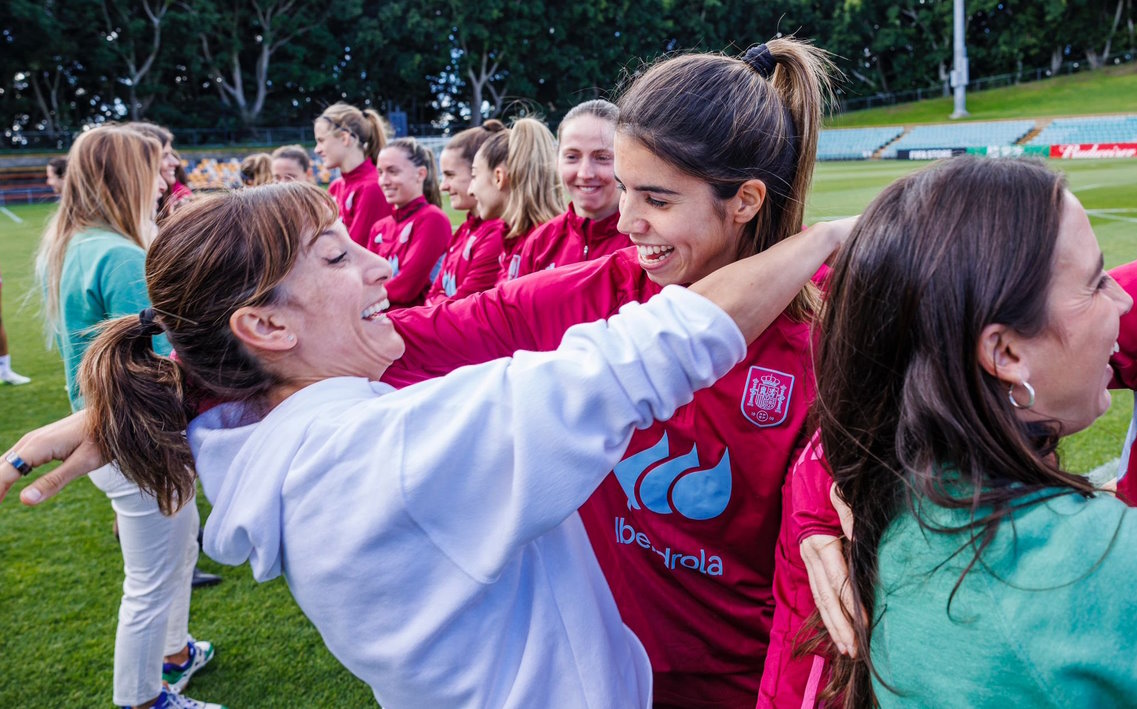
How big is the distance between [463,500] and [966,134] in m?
33.1

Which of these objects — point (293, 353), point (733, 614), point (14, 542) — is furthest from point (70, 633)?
point (733, 614)

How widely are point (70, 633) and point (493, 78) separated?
141 ft

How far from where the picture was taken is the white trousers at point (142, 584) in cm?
283

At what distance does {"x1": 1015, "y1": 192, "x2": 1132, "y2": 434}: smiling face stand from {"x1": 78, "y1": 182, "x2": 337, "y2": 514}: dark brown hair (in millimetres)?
1163

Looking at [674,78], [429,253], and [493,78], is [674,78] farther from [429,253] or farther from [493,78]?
[493,78]

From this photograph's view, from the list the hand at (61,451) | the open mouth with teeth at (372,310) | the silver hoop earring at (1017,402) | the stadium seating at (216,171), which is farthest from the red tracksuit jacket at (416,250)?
the stadium seating at (216,171)

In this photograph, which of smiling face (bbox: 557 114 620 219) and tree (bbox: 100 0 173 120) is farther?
tree (bbox: 100 0 173 120)

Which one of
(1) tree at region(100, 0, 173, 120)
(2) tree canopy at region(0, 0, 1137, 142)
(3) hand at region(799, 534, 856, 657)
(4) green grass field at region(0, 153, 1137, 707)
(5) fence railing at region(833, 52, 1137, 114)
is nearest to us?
(3) hand at region(799, 534, 856, 657)

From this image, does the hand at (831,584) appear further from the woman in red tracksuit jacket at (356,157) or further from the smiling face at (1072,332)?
the woman in red tracksuit jacket at (356,157)

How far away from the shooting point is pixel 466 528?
106 cm

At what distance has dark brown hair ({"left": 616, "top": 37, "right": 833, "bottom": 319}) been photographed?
1714mm

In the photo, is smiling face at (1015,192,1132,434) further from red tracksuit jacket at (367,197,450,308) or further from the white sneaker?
red tracksuit jacket at (367,197,450,308)

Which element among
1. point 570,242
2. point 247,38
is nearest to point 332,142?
point 570,242

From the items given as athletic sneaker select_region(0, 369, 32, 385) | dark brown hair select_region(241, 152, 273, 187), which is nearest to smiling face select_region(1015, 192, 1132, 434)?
dark brown hair select_region(241, 152, 273, 187)
